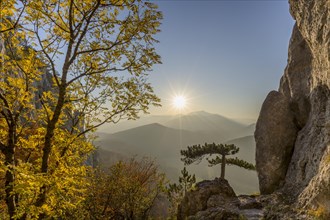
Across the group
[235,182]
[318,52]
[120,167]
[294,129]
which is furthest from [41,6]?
[235,182]

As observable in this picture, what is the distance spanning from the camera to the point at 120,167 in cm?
2256

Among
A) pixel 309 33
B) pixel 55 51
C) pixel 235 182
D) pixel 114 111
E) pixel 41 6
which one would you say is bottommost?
pixel 235 182

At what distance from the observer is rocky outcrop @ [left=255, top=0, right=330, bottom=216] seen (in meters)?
14.7

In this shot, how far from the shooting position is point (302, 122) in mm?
22219

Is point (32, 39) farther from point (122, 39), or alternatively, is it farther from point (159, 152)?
point (159, 152)

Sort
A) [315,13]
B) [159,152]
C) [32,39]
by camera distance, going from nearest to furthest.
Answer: [32,39] < [315,13] < [159,152]

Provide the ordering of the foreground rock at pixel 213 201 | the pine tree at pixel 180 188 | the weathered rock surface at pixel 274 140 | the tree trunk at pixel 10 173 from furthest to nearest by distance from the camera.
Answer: the pine tree at pixel 180 188, the weathered rock surface at pixel 274 140, the foreground rock at pixel 213 201, the tree trunk at pixel 10 173

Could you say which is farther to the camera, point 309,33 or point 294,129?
point 294,129

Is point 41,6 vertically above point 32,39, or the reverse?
point 41,6

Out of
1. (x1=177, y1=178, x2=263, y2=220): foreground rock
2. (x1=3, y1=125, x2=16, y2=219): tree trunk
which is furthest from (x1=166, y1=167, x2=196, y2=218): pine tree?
(x1=3, y1=125, x2=16, y2=219): tree trunk

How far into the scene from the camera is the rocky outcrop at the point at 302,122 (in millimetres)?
14706

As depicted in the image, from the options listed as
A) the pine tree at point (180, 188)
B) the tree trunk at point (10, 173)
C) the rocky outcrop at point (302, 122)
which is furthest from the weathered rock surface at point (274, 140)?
the tree trunk at point (10, 173)

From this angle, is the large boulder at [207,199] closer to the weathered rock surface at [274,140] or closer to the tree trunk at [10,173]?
the weathered rock surface at [274,140]

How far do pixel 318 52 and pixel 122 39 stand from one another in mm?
15386
